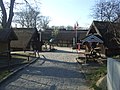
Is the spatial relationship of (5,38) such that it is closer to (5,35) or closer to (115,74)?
(5,35)

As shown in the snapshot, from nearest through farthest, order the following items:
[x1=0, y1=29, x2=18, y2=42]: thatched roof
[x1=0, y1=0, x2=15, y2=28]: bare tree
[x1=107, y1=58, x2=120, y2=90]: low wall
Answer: [x1=107, y1=58, x2=120, y2=90]: low wall
[x1=0, y1=29, x2=18, y2=42]: thatched roof
[x1=0, y1=0, x2=15, y2=28]: bare tree

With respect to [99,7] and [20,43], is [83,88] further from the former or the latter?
[20,43]

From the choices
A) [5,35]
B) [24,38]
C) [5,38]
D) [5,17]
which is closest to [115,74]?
[5,38]

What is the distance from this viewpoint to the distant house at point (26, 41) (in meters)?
49.1

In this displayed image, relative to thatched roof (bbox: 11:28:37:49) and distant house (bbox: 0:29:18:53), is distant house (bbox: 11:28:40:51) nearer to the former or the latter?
thatched roof (bbox: 11:28:37:49)

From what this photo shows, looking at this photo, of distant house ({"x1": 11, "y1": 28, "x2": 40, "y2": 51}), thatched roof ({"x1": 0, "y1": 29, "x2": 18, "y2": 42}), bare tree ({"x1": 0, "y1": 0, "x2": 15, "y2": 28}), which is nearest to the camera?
thatched roof ({"x1": 0, "y1": 29, "x2": 18, "y2": 42})

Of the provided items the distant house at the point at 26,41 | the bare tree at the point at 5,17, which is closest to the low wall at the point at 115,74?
the bare tree at the point at 5,17

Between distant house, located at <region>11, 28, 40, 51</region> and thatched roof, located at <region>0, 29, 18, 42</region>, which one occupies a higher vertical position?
thatched roof, located at <region>0, 29, 18, 42</region>

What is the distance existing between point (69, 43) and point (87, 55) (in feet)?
143

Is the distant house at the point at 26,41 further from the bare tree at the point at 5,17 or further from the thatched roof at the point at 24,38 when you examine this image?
the bare tree at the point at 5,17

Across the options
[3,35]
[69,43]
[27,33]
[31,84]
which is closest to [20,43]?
[27,33]

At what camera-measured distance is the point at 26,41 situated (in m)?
49.2

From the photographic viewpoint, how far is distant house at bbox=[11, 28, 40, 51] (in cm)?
4905

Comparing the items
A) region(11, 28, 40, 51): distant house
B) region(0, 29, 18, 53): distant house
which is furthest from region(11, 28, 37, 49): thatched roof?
region(0, 29, 18, 53): distant house
